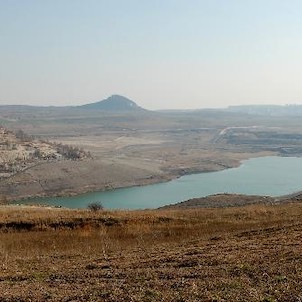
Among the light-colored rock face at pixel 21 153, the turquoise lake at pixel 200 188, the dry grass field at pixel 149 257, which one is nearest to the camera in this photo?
the dry grass field at pixel 149 257

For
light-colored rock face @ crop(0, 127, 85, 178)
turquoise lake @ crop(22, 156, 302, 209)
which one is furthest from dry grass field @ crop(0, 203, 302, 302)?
light-colored rock face @ crop(0, 127, 85, 178)

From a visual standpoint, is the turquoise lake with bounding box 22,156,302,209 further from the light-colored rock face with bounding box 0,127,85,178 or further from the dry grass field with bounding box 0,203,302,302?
the dry grass field with bounding box 0,203,302,302

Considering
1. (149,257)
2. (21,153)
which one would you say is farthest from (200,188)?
(149,257)

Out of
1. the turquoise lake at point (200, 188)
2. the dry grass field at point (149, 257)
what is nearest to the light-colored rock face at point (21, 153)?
the turquoise lake at point (200, 188)

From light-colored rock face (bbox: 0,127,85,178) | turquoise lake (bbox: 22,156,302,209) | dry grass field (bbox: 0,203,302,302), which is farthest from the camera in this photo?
light-colored rock face (bbox: 0,127,85,178)

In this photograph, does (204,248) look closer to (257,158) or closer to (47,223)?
(47,223)

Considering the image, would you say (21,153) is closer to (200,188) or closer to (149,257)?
(200,188)

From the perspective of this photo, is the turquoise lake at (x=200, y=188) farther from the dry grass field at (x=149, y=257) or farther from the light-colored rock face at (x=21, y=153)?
the dry grass field at (x=149, y=257)
